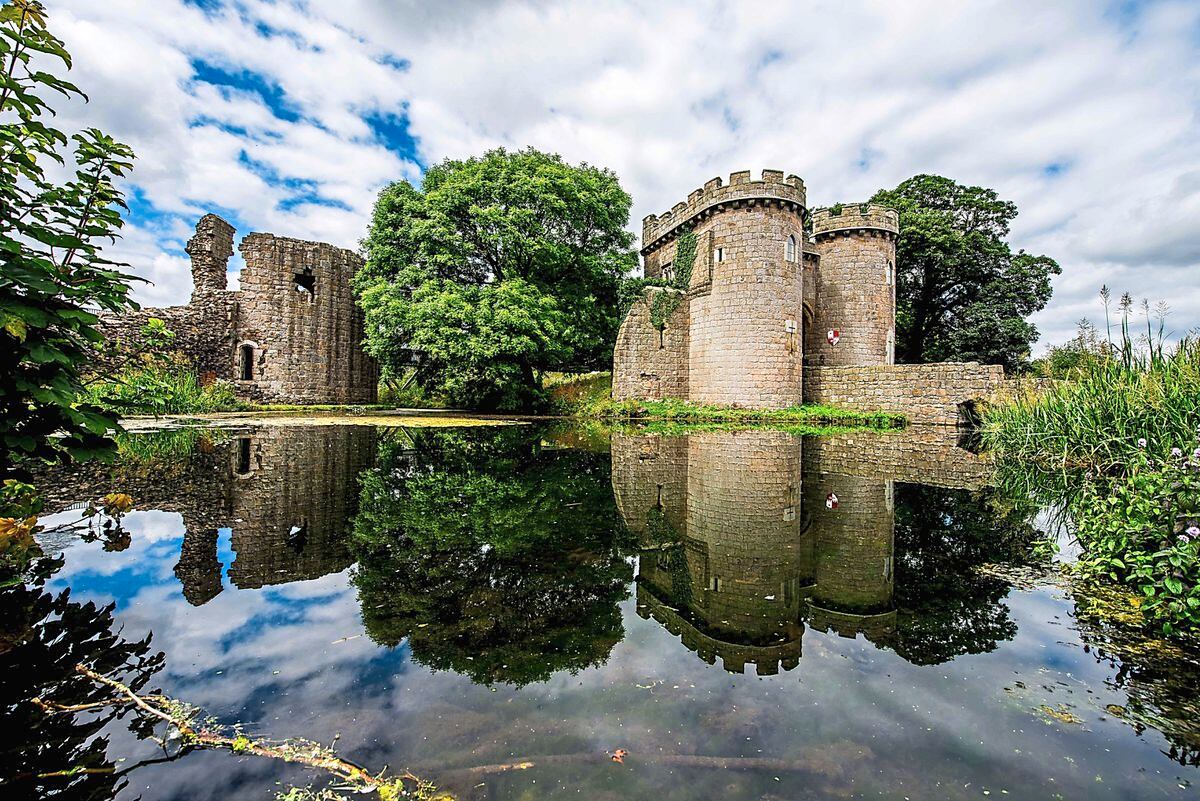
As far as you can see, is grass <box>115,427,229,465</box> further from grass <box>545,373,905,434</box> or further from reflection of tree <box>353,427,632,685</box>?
grass <box>545,373,905,434</box>

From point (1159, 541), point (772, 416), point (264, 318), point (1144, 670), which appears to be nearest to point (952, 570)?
point (1159, 541)

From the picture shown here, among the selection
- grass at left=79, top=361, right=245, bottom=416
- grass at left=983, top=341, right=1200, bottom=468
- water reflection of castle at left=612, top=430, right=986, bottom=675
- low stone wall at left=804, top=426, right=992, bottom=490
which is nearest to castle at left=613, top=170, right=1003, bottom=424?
low stone wall at left=804, top=426, right=992, bottom=490

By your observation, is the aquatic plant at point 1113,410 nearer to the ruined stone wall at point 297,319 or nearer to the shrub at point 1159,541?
the shrub at point 1159,541

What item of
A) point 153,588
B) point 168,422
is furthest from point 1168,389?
point 168,422

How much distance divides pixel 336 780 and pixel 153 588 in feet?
7.48

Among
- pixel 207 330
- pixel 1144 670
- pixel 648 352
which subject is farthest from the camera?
pixel 648 352

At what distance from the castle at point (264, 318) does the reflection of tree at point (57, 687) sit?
19752 millimetres

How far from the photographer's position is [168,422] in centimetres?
1248

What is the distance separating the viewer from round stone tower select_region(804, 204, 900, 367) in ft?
73.9

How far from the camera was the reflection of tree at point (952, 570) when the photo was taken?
2.60 m

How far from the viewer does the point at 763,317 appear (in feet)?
59.2

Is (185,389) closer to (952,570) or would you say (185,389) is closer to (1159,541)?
(952,570)

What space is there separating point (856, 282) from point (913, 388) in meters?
6.50

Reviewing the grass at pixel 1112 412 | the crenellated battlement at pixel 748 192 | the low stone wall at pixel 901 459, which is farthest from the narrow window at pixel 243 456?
the crenellated battlement at pixel 748 192
